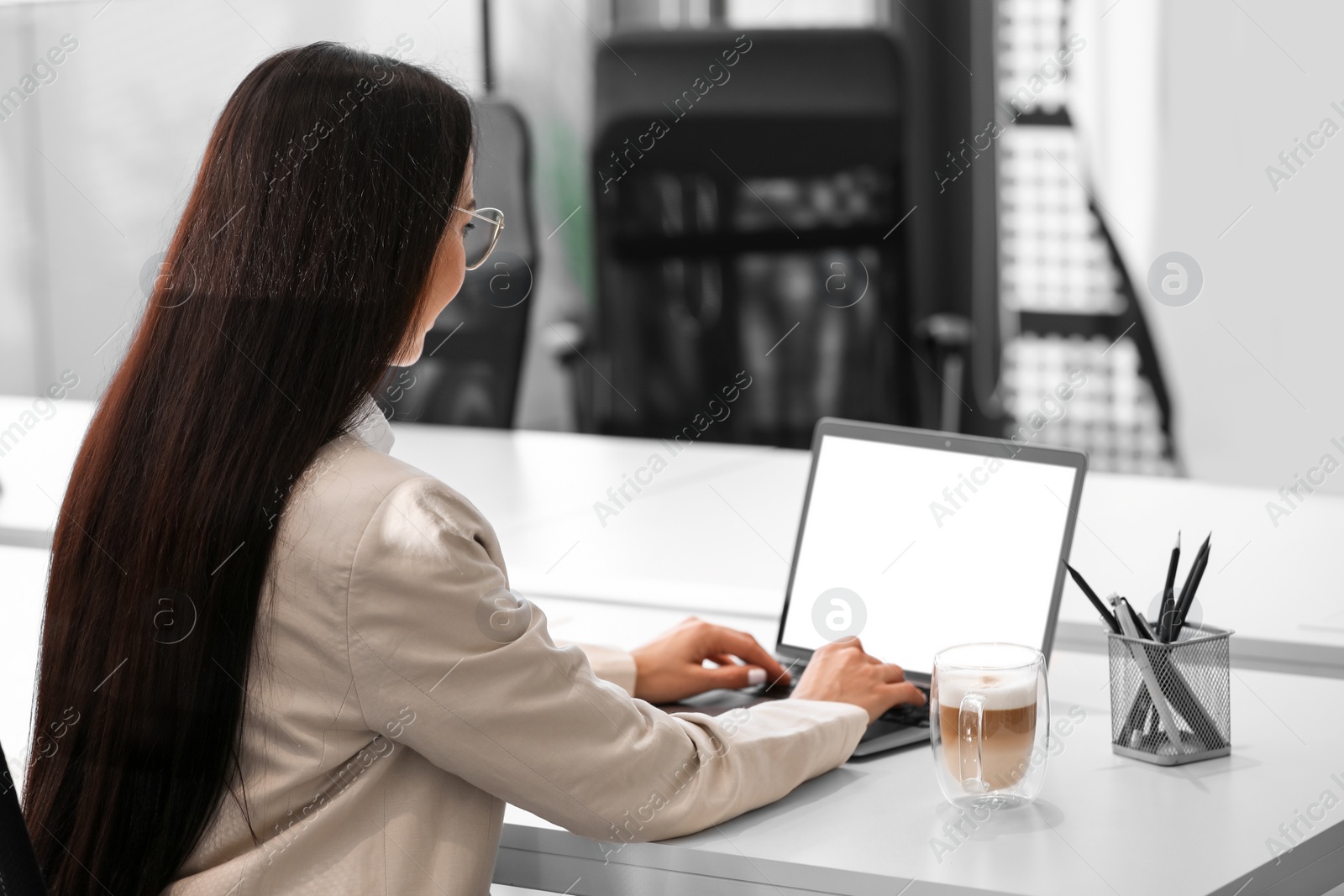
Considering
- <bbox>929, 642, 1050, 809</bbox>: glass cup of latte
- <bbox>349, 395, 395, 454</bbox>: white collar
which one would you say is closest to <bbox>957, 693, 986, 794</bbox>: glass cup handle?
<bbox>929, 642, 1050, 809</bbox>: glass cup of latte

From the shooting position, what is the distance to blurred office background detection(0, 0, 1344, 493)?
112 inches

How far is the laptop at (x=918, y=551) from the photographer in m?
1.32

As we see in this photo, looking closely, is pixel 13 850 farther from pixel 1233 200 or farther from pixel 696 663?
pixel 1233 200

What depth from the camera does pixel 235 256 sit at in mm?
991

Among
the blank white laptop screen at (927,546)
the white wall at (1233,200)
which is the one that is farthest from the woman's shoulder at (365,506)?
the white wall at (1233,200)

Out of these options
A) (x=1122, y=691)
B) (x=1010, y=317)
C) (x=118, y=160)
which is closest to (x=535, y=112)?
(x=118, y=160)

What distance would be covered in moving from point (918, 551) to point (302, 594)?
0.62 meters

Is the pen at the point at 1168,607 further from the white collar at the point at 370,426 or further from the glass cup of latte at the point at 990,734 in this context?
the white collar at the point at 370,426

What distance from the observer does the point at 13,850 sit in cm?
92

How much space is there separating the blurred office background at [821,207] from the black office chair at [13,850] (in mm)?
1835

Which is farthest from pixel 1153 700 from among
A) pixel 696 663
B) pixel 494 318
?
pixel 494 318

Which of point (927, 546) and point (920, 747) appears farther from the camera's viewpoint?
point (927, 546)

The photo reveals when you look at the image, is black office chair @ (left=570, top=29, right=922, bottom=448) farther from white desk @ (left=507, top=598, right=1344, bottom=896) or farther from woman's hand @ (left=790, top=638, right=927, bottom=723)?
white desk @ (left=507, top=598, right=1344, bottom=896)

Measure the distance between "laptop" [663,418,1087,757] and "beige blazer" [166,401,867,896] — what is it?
12.5 inches
